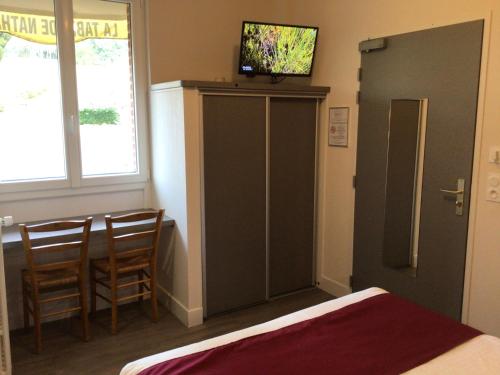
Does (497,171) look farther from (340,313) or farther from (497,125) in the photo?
(340,313)

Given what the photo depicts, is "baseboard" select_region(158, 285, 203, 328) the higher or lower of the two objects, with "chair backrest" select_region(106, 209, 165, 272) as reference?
lower

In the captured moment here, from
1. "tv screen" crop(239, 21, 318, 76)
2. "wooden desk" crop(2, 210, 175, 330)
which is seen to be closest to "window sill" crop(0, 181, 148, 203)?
"wooden desk" crop(2, 210, 175, 330)

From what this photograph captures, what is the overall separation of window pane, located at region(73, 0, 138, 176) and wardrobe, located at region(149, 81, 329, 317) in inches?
12.6

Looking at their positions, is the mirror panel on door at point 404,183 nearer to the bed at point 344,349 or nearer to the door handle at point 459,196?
the door handle at point 459,196

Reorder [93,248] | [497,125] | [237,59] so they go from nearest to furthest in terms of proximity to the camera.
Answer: [497,125] < [93,248] < [237,59]

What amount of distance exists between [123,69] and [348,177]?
2.06 metres

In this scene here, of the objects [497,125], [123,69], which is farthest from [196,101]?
[497,125]

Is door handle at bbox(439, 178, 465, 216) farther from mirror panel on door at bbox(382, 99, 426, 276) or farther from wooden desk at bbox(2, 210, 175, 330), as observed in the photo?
wooden desk at bbox(2, 210, 175, 330)

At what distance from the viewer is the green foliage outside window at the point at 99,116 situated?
3480 mm

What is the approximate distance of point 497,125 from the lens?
263 centimetres

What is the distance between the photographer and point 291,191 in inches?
150

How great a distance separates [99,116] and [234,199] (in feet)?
4.20

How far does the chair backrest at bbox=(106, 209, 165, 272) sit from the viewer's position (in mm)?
3129

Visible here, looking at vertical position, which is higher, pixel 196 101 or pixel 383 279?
pixel 196 101
